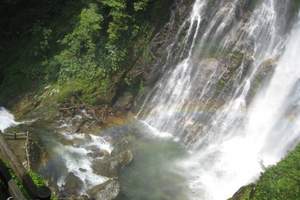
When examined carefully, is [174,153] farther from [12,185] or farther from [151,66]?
[12,185]

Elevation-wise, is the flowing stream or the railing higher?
the flowing stream

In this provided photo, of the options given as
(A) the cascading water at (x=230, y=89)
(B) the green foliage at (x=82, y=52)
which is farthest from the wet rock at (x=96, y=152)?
(B) the green foliage at (x=82, y=52)

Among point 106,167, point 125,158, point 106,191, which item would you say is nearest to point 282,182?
point 106,191

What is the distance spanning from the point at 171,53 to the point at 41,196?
15.8 meters

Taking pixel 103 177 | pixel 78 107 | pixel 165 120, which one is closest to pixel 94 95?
pixel 78 107

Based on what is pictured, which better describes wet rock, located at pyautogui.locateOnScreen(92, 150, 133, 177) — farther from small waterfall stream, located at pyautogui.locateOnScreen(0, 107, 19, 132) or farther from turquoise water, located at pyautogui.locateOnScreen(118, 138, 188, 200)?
small waterfall stream, located at pyautogui.locateOnScreen(0, 107, 19, 132)

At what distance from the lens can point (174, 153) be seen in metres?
17.3

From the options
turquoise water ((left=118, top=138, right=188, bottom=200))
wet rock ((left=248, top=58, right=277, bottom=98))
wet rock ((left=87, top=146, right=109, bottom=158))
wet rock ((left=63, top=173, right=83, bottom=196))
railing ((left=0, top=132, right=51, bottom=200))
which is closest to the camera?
railing ((left=0, top=132, right=51, bottom=200))

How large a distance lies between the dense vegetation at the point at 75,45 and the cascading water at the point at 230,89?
1.76 meters

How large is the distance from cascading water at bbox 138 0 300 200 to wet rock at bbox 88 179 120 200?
3659mm

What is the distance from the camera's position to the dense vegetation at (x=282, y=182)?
8234 mm

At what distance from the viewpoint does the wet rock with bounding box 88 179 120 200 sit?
45.0 ft

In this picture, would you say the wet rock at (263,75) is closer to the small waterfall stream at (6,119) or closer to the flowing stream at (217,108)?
the flowing stream at (217,108)

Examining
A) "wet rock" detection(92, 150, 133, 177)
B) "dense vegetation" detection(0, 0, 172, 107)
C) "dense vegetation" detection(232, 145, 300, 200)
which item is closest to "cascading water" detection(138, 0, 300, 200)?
"dense vegetation" detection(0, 0, 172, 107)
